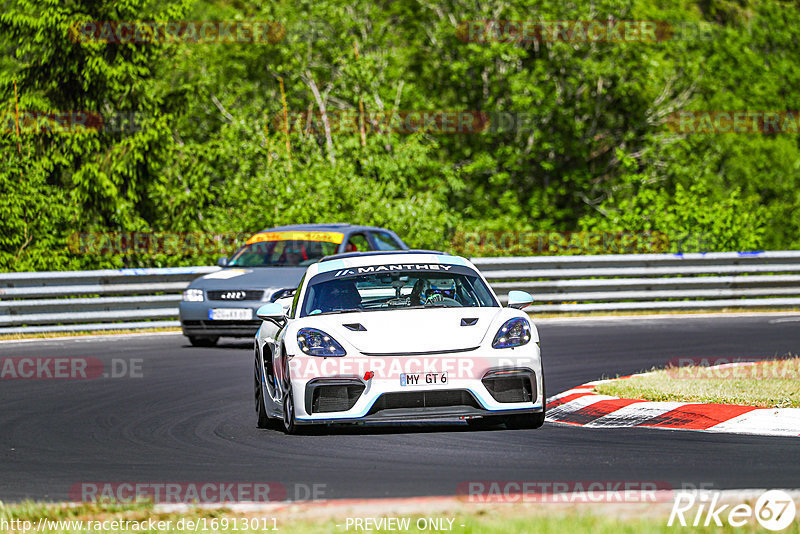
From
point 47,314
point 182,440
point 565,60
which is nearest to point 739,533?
point 182,440

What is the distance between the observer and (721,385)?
38.1 feet

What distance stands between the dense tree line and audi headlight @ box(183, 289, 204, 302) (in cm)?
526

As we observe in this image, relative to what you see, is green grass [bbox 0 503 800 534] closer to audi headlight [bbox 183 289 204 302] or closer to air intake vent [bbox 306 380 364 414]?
air intake vent [bbox 306 380 364 414]

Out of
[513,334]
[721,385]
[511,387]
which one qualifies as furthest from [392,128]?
[511,387]

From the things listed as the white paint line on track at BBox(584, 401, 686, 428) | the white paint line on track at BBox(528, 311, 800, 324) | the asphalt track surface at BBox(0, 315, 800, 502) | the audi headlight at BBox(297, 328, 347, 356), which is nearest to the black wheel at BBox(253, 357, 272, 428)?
the asphalt track surface at BBox(0, 315, 800, 502)

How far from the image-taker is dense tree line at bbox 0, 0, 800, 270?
86.8 feet

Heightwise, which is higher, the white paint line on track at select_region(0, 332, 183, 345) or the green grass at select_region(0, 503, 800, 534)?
the green grass at select_region(0, 503, 800, 534)

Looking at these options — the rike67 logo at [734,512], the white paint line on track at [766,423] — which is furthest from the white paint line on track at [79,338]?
the rike67 logo at [734,512]

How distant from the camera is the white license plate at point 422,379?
916 cm

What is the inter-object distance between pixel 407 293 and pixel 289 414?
6.15ft

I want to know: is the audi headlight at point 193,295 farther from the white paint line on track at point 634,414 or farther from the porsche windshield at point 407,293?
the white paint line on track at point 634,414

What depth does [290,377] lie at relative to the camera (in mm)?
9484

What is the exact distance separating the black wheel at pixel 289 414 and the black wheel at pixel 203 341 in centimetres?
887

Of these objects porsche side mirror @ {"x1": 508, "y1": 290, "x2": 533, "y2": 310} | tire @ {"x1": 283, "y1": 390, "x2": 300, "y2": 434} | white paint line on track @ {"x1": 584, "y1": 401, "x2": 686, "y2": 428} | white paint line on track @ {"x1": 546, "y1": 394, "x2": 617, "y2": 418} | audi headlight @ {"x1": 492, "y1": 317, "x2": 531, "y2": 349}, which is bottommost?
white paint line on track @ {"x1": 546, "y1": 394, "x2": 617, "y2": 418}
